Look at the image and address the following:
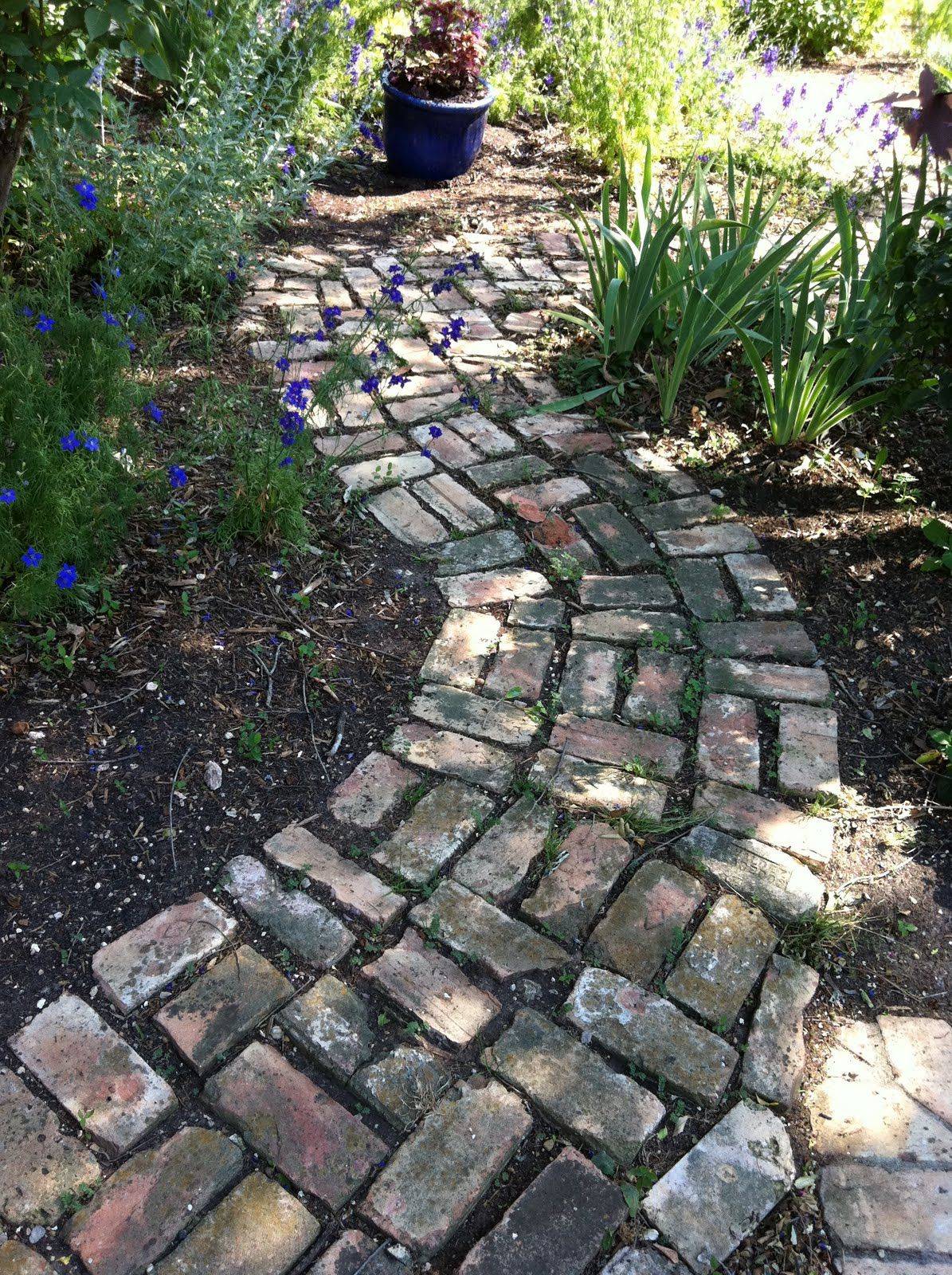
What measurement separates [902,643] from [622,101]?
393cm

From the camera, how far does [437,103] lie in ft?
16.1

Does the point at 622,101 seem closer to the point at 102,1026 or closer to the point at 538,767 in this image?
the point at 538,767

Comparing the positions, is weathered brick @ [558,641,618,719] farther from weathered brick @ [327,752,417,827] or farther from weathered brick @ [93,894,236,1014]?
weathered brick @ [93,894,236,1014]

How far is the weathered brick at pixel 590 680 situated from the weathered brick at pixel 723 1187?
39.7 inches

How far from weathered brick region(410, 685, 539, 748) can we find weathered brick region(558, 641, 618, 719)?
134 mm

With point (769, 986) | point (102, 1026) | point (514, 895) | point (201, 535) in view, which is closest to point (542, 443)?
point (201, 535)

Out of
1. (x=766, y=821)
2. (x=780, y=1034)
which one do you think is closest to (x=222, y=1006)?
(x=780, y=1034)

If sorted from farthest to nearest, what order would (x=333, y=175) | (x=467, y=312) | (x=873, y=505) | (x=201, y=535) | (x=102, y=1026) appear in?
(x=333, y=175) → (x=467, y=312) → (x=873, y=505) → (x=201, y=535) → (x=102, y=1026)

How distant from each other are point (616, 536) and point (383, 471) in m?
0.75

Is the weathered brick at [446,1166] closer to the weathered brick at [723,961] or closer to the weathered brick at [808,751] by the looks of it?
the weathered brick at [723,961]

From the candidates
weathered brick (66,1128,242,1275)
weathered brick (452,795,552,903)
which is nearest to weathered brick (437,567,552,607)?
weathered brick (452,795,552,903)

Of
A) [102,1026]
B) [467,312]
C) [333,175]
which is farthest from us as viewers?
[333,175]

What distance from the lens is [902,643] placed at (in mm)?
2795

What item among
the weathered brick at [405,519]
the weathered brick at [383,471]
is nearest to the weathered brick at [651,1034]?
the weathered brick at [405,519]
